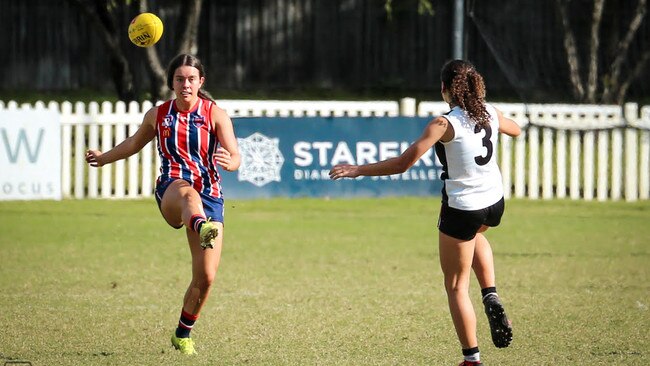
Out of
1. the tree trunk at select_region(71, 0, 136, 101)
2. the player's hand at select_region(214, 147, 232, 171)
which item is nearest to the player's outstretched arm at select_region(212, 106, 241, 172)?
the player's hand at select_region(214, 147, 232, 171)

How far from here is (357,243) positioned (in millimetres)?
13531

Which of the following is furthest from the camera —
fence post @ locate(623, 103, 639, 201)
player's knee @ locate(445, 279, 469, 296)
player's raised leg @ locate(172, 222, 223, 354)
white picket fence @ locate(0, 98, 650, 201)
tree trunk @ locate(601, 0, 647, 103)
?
tree trunk @ locate(601, 0, 647, 103)

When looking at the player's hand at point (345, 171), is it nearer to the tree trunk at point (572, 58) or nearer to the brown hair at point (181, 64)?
the brown hair at point (181, 64)

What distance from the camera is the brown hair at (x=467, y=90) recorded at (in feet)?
22.7

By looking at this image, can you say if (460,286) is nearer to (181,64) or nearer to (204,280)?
(204,280)

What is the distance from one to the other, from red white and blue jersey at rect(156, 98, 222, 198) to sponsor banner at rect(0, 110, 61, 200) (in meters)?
9.28

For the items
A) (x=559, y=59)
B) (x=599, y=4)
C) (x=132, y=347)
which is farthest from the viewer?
(x=599, y=4)

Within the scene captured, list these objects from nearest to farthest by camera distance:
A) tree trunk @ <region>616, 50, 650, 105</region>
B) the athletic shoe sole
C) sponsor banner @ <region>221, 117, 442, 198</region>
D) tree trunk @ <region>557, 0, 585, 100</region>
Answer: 1. the athletic shoe sole
2. sponsor banner @ <region>221, 117, 442, 198</region>
3. tree trunk @ <region>557, 0, 585, 100</region>
4. tree trunk @ <region>616, 50, 650, 105</region>

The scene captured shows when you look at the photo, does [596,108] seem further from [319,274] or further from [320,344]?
[320,344]

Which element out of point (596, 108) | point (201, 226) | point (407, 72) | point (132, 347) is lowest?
point (132, 347)

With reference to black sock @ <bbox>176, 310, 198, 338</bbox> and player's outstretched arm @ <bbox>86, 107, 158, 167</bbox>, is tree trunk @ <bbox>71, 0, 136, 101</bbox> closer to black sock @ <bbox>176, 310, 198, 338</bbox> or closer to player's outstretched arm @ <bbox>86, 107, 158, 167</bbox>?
player's outstretched arm @ <bbox>86, 107, 158, 167</bbox>

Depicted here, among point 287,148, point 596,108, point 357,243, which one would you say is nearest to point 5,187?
Answer: point 287,148

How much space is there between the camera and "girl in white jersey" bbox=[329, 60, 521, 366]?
6.92 m

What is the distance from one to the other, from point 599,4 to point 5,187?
13.1 m
